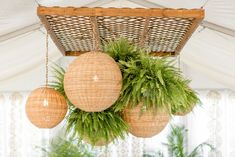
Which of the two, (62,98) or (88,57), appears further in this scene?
(62,98)

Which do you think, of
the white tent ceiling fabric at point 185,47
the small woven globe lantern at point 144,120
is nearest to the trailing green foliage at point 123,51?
the small woven globe lantern at point 144,120

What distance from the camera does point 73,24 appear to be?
207 cm

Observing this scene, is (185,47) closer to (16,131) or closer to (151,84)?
(151,84)

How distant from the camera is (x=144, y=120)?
1.81 meters

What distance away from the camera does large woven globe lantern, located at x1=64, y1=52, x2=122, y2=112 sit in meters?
1.66

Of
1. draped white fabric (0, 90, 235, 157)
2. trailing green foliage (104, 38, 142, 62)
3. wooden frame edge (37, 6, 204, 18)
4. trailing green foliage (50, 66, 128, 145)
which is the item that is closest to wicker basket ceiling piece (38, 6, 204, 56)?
wooden frame edge (37, 6, 204, 18)

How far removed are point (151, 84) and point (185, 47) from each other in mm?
3017

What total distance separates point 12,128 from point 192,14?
5223 millimetres

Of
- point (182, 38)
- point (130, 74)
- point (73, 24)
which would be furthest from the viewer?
point (182, 38)

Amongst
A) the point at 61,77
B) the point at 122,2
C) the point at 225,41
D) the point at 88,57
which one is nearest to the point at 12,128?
the point at 122,2

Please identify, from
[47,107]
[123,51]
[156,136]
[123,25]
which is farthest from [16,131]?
[123,51]

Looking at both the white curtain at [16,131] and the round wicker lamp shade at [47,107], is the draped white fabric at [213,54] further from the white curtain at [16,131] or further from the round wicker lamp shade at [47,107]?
the white curtain at [16,131]

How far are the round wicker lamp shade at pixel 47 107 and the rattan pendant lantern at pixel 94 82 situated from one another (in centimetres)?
33

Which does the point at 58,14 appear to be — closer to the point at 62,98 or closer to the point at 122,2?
the point at 62,98
